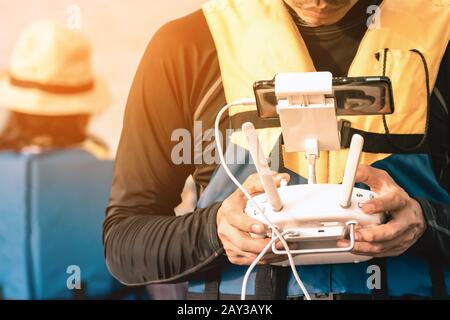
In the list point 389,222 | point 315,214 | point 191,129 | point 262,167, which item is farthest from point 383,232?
point 191,129

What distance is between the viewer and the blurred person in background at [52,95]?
1712mm

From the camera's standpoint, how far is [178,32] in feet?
5.62

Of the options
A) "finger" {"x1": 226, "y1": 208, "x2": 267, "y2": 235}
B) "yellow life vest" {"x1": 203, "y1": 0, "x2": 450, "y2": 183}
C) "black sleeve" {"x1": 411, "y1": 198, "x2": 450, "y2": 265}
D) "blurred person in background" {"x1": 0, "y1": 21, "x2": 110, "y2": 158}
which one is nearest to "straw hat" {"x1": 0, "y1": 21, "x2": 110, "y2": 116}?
"blurred person in background" {"x1": 0, "y1": 21, "x2": 110, "y2": 158}

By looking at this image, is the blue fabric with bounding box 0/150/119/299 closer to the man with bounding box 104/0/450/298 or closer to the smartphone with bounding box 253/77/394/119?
the man with bounding box 104/0/450/298

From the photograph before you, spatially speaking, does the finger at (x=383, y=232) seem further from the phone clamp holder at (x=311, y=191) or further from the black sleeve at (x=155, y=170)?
the black sleeve at (x=155, y=170)

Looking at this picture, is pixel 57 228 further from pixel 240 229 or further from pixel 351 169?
pixel 351 169

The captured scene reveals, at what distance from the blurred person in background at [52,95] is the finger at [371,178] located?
47 cm

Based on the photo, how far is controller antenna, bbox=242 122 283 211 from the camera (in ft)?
4.39

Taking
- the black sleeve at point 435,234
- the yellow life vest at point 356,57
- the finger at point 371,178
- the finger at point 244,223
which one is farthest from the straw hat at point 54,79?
the black sleeve at point 435,234

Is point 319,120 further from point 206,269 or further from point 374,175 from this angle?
point 206,269

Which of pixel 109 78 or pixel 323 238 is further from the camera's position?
pixel 109 78

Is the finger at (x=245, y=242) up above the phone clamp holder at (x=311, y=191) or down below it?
below

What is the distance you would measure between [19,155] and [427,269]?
29.7 inches
